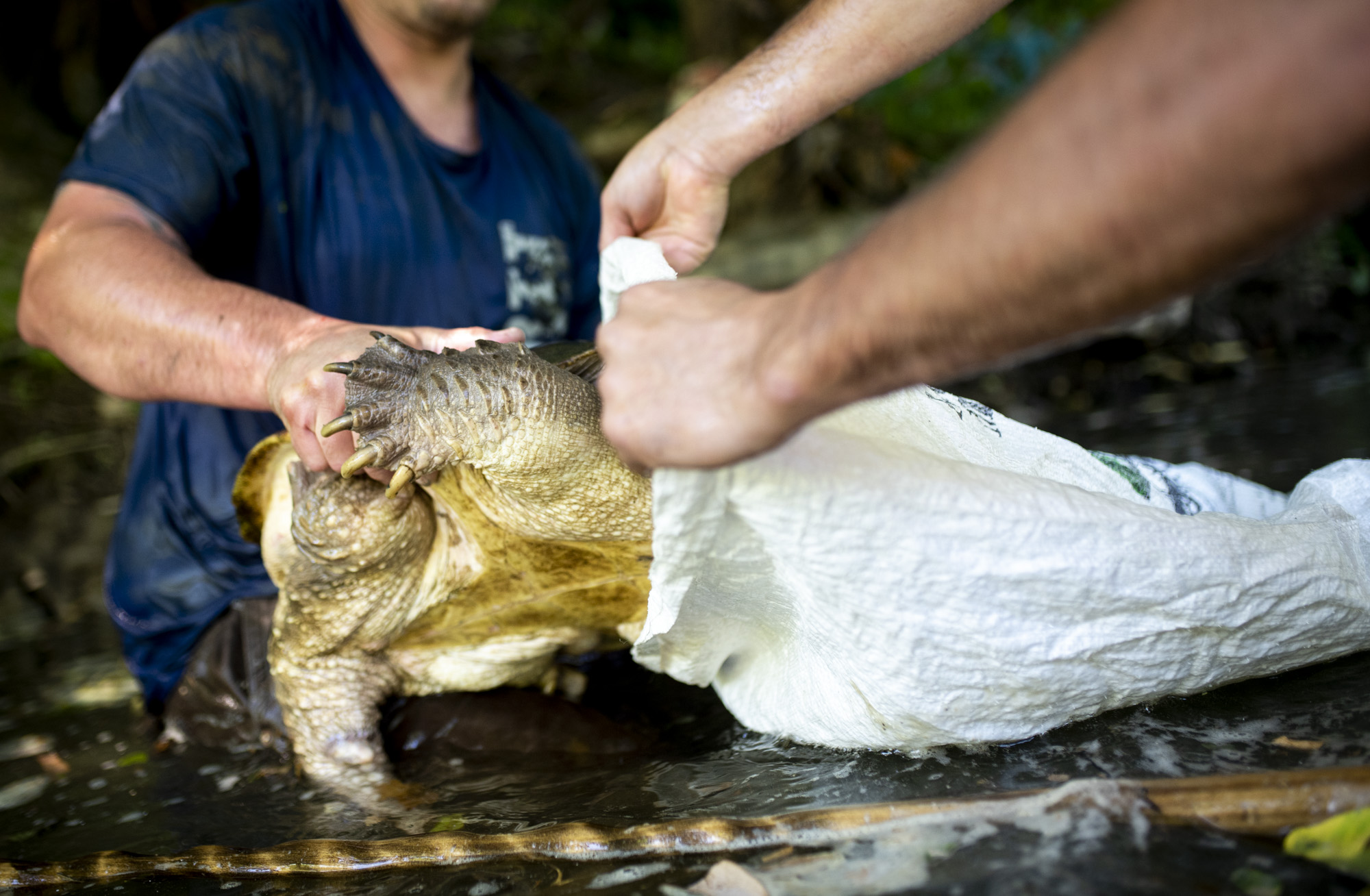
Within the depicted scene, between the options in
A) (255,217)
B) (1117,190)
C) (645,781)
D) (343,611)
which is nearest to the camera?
(1117,190)

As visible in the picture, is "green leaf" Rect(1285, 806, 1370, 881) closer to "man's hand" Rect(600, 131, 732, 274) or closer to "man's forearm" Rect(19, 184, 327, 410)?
"man's hand" Rect(600, 131, 732, 274)

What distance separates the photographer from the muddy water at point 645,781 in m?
0.88

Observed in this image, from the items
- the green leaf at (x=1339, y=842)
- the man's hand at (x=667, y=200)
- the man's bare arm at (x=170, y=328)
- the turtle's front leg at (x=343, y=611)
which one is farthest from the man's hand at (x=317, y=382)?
the green leaf at (x=1339, y=842)

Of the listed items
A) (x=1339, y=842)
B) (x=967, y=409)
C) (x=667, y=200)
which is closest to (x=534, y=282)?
(x=667, y=200)

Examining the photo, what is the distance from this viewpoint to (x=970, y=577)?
1.06m

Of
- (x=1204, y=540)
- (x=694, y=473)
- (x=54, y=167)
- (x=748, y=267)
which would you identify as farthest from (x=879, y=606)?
(x=54, y=167)

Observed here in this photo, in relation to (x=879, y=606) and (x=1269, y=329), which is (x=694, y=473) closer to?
(x=879, y=606)

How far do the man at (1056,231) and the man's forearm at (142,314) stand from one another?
0.84 m

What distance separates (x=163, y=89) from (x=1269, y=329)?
669 cm

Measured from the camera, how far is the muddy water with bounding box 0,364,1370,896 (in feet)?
2.88

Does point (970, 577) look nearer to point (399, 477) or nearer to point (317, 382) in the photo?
point (399, 477)

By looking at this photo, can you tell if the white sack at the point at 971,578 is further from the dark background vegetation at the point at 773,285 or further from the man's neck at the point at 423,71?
the dark background vegetation at the point at 773,285

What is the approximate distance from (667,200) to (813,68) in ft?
1.16

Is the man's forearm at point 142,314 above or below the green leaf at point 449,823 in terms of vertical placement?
above
